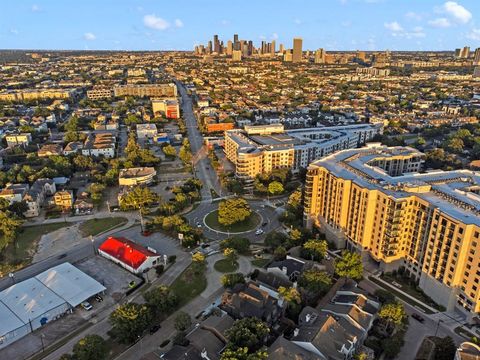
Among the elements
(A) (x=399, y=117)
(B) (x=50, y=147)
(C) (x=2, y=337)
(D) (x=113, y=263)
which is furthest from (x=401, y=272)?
(A) (x=399, y=117)

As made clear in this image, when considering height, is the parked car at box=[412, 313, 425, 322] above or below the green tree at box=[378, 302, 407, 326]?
below

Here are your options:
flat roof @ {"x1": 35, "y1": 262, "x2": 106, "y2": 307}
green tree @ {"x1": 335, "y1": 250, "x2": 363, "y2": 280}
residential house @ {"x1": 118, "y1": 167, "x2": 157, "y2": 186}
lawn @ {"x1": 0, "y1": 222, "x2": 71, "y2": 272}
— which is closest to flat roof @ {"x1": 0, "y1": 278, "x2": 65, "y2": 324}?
flat roof @ {"x1": 35, "y1": 262, "x2": 106, "y2": 307}

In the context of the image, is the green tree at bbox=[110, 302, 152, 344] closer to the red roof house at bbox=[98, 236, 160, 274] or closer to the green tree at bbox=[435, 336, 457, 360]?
the red roof house at bbox=[98, 236, 160, 274]

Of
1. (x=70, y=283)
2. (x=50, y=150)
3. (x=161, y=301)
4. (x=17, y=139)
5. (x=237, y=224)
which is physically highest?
(x=17, y=139)

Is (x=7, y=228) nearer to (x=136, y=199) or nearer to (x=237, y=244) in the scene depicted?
(x=136, y=199)

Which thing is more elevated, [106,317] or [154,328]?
[154,328]

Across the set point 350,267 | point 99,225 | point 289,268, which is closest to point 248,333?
point 289,268
